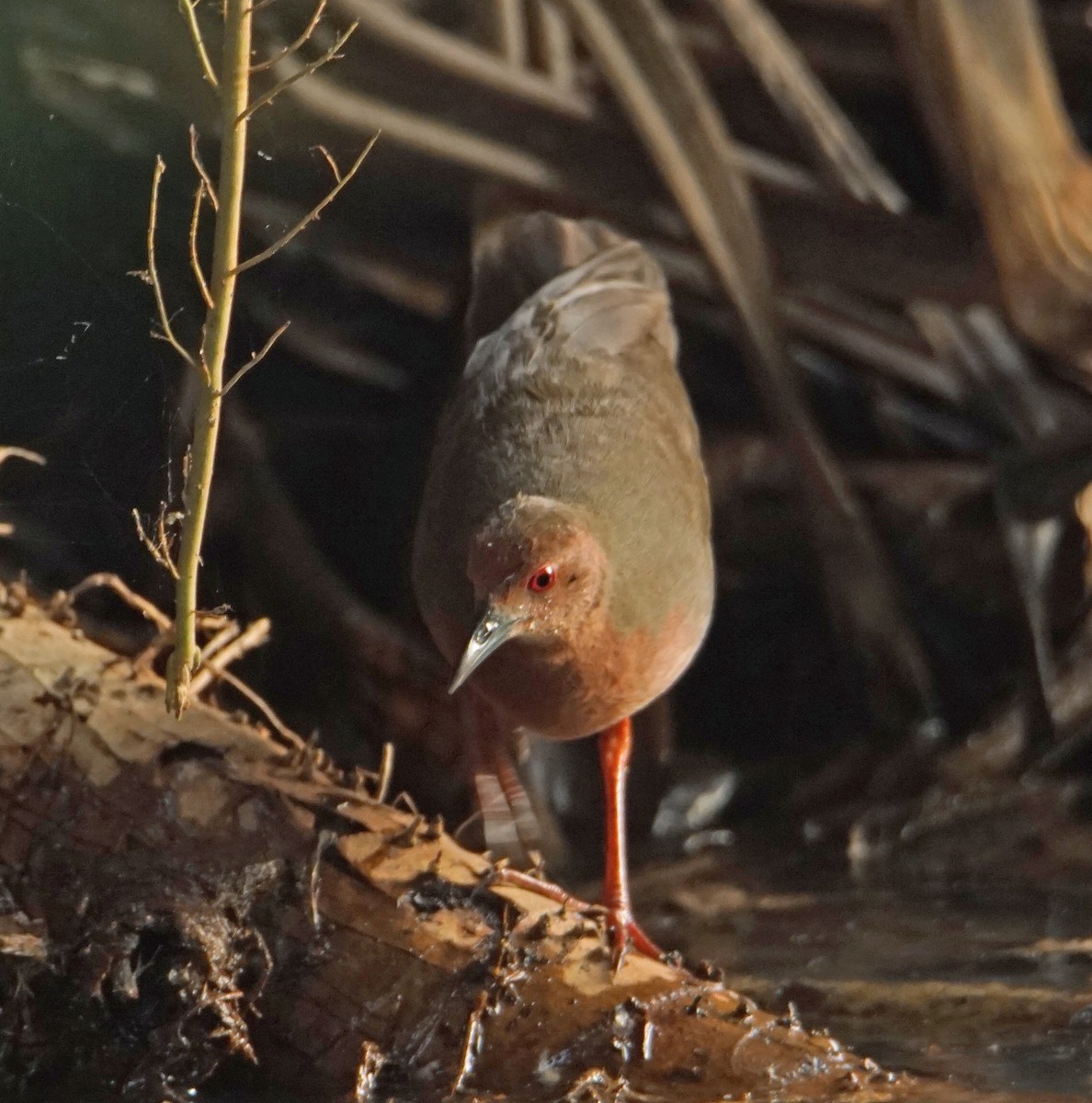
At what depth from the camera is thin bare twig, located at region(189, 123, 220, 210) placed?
2.17 m

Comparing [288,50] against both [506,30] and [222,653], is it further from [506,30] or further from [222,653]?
[506,30]

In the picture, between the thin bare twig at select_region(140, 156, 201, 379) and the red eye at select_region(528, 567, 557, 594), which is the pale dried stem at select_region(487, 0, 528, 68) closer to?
the red eye at select_region(528, 567, 557, 594)

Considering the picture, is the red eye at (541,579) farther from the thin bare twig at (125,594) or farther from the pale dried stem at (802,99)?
the pale dried stem at (802,99)

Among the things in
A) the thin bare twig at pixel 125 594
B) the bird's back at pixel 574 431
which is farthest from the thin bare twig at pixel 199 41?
the bird's back at pixel 574 431

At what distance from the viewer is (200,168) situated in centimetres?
216

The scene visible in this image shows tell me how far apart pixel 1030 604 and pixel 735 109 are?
192 centimetres

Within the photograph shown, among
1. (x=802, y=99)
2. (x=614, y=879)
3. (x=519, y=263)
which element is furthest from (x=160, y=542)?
(x=802, y=99)

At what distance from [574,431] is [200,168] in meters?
1.33

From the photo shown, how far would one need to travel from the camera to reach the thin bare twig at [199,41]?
2.12 meters

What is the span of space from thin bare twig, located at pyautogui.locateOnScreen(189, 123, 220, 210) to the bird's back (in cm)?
112

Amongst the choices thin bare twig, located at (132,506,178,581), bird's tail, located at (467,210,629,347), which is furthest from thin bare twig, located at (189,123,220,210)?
bird's tail, located at (467,210,629,347)

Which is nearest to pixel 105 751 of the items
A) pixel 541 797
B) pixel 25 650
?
pixel 25 650

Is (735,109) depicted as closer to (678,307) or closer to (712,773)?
(678,307)

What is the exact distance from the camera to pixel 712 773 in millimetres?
4684
